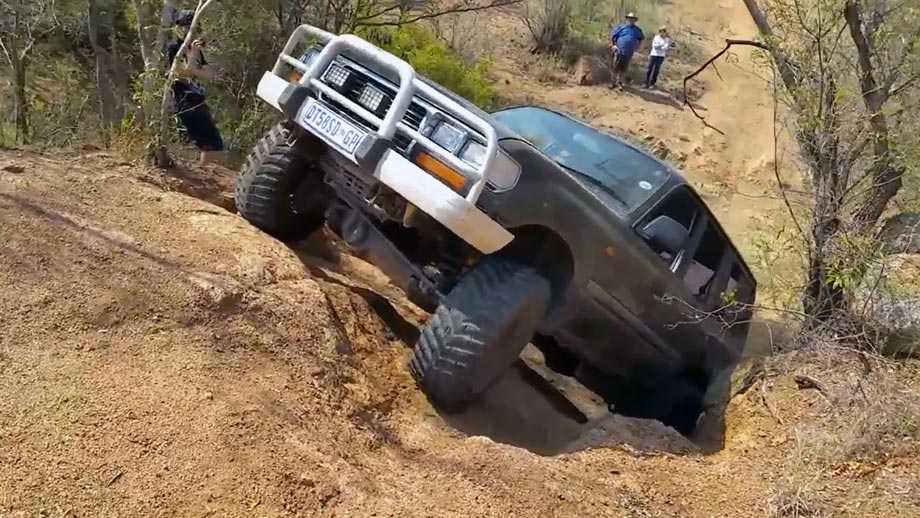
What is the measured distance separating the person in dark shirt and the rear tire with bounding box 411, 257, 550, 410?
9.94 ft

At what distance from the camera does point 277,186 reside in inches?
207

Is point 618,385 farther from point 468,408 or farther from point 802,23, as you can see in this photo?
point 802,23

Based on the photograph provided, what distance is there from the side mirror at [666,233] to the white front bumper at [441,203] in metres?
1.06

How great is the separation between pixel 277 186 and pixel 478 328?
174cm

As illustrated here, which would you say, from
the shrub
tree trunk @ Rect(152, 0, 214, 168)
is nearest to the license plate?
tree trunk @ Rect(152, 0, 214, 168)

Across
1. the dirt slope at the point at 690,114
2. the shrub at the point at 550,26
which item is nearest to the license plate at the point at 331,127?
the dirt slope at the point at 690,114

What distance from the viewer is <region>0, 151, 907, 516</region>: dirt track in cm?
304

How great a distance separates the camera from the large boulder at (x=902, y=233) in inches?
212

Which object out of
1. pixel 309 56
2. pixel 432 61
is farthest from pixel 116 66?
pixel 309 56

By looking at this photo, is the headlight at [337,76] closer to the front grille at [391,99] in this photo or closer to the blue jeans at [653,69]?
the front grille at [391,99]

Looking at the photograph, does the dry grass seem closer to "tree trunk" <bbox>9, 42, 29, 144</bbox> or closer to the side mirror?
the side mirror

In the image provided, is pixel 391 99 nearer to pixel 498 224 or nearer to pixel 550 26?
pixel 498 224

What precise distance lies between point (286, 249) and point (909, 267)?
395cm

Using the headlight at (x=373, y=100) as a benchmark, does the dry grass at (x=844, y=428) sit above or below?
below
